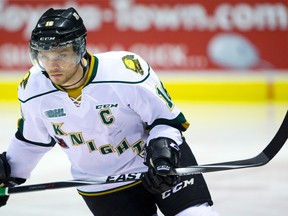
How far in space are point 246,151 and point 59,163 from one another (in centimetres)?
→ 145

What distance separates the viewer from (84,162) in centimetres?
275

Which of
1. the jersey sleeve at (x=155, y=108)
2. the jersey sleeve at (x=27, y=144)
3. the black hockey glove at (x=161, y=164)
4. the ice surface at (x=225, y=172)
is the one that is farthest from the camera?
the ice surface at (x=225, y=172)

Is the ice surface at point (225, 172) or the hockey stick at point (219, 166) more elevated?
the hockey stick at point (219, 166)

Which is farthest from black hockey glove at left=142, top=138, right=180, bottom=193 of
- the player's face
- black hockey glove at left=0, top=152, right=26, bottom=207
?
black hockey glove at left=0, top=152, right=26, bottom=207

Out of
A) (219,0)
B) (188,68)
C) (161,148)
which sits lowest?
(188,68)

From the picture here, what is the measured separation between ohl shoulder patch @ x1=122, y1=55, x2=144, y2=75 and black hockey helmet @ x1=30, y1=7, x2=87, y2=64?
16 cm

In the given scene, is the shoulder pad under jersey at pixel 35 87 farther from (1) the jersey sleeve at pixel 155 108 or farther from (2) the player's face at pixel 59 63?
(1) the jersey sleeve at pixel 155 108

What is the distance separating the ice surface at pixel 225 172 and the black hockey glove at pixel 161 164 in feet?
4.82

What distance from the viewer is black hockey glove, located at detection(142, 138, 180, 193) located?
244cm

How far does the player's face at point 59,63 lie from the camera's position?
8.26 ft

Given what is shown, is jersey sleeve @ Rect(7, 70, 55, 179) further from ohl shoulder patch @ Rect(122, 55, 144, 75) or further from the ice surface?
the ice surface

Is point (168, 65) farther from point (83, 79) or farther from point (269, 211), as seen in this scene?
point (83, 79)

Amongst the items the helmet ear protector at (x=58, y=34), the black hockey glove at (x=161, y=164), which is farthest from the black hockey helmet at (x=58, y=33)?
the black hockey glove at (x=161, y=164)

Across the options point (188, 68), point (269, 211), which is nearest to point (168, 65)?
point (188, 68)
